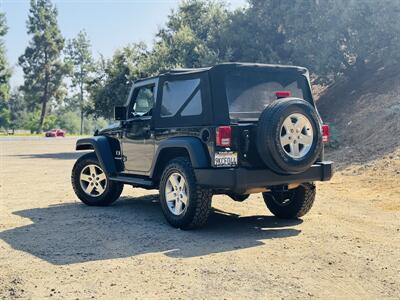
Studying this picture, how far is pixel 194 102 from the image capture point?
237 inches

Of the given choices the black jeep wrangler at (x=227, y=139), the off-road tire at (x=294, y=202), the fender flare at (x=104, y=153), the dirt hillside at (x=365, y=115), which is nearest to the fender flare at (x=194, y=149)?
the black jeep wrangler at (x=227, y=139)

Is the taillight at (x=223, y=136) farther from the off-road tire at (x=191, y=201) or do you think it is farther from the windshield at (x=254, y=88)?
the off-road tire at (x=191, y=201)

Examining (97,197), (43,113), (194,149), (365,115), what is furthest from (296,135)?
(43,113)

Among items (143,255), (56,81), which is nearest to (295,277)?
(143,255)

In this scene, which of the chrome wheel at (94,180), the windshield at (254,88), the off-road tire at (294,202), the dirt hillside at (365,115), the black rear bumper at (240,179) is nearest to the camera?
the black rear bumper at (240,179)

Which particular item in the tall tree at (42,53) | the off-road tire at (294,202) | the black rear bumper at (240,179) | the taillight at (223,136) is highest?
the tall tree at (42,53)

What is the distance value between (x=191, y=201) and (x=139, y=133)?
69.9 inches

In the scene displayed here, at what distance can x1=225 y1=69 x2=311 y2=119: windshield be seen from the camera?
5.88 metres

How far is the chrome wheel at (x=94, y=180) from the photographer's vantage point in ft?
26.5

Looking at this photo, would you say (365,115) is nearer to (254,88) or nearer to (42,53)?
(254,88)

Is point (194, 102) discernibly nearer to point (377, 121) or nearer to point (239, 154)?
point (239, 154)

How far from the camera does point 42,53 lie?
2911 inches

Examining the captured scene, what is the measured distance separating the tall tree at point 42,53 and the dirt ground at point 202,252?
70246mm

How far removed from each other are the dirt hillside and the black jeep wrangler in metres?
6.68
